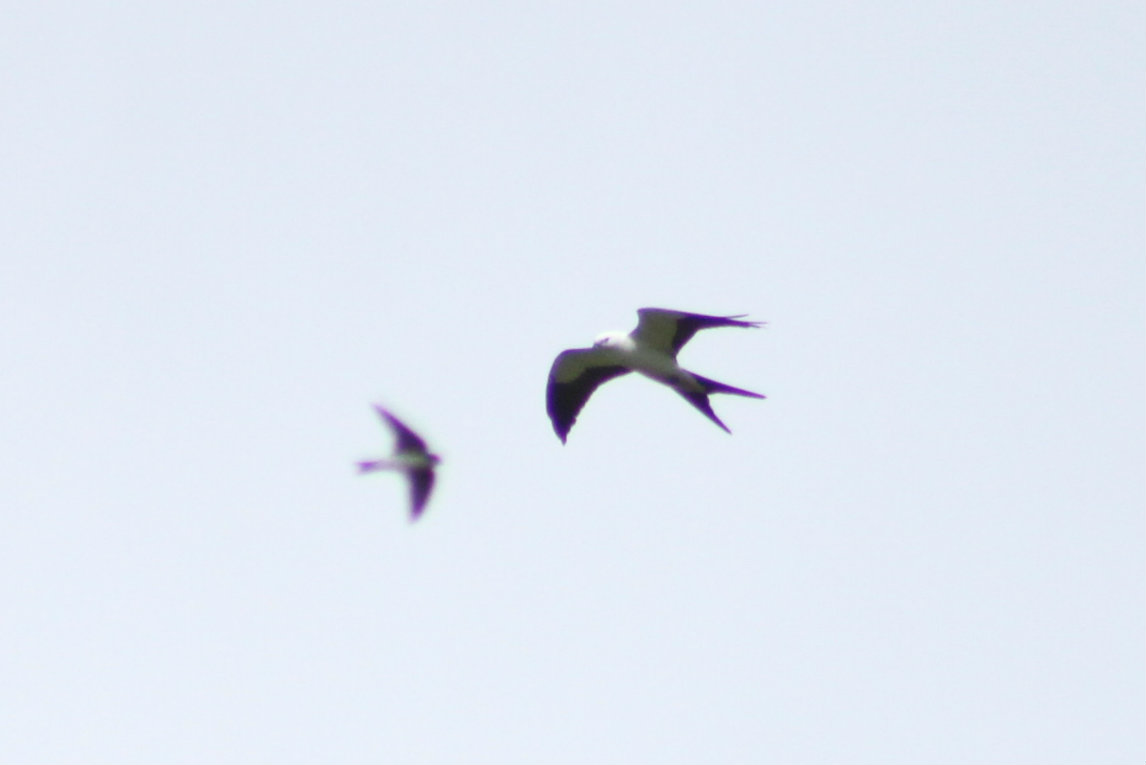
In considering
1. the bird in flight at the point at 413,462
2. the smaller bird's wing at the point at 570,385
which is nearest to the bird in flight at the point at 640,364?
the smaller bird's wing at the point at 570,385

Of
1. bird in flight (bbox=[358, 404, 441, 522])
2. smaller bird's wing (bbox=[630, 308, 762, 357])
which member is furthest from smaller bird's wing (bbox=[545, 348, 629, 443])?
bird in flight (bbox=[358, 404, 441, 522])

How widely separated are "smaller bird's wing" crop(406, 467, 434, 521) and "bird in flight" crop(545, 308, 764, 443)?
120cm

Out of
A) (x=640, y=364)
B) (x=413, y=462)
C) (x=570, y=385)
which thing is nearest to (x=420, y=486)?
(x=413, y=462)

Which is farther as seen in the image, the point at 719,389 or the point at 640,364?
the point at 640,364

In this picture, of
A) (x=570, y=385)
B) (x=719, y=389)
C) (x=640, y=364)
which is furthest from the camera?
(x=570, y=385)

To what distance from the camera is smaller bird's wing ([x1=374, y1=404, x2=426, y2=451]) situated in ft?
28.6

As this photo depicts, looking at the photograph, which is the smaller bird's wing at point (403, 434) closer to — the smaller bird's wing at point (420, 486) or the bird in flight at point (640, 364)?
the smaller bird's wing at point (420, 486)

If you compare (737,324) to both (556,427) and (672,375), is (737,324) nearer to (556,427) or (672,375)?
(672,375)

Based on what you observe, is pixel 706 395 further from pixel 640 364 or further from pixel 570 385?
pixel 570 385

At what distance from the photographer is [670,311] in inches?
339

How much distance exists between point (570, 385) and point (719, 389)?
183 centimetres

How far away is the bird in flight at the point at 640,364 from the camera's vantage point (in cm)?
841

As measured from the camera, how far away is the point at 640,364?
29.5ft

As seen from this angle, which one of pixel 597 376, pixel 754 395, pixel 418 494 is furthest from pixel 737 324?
pixel 418 494
